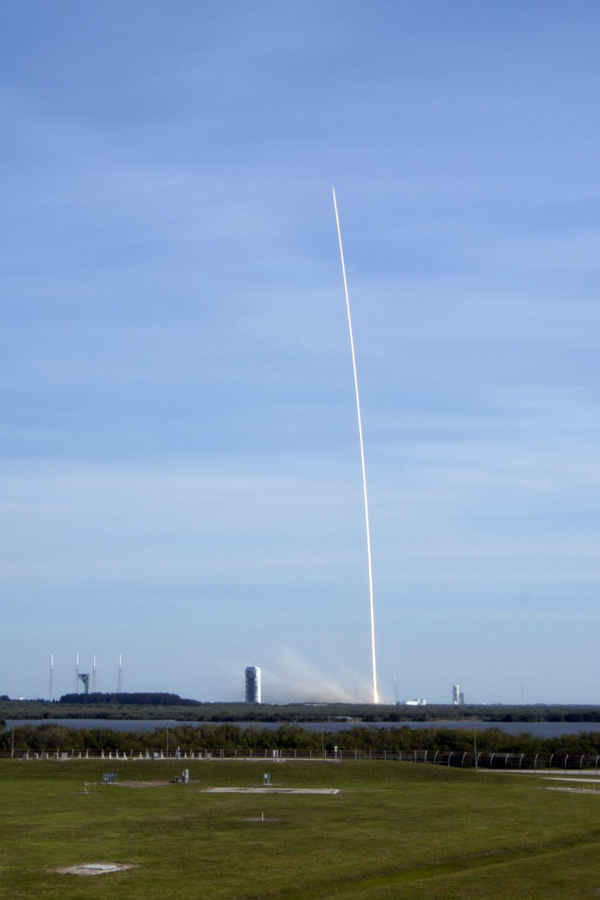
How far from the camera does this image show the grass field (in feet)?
119

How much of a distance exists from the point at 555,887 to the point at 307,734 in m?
96.2

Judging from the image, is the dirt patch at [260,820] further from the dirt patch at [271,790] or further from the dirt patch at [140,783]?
the dirt patch at [140,783]

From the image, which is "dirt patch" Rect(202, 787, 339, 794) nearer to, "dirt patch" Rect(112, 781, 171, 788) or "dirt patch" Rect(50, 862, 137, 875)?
"dirt patch" Rect(112, 781, 171, 788)

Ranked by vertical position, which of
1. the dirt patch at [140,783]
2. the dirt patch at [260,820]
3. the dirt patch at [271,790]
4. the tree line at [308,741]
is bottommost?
the dirt patch at [260,820]

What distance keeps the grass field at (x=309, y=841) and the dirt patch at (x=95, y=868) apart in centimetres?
54

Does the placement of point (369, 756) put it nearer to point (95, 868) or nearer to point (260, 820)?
point (260, 820)

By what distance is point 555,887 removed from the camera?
1415 inches

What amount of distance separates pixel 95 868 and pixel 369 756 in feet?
Result: 234

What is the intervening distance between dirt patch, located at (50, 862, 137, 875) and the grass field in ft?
1.78

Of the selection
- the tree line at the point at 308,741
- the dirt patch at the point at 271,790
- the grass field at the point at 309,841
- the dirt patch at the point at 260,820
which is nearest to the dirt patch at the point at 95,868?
the grass field at the point at 309,841

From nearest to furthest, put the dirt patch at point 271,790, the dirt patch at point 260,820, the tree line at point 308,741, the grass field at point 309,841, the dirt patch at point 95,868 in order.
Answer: the grass field at point 309,841, the dirt patch at point 95,868, the dirt patch at point 260,820, the dirt patch at point 271,790, the tree line at point 308,741

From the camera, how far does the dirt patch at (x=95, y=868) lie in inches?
1539

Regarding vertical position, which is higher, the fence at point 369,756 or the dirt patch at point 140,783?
the fence at point 369,756

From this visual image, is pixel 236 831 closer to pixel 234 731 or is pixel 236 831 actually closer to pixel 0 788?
pixel 0 788
